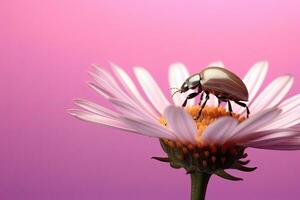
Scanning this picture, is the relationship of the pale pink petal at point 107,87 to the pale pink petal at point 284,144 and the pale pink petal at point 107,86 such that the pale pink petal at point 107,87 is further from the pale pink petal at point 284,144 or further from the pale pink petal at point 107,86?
the pale pink petal at point 284,144

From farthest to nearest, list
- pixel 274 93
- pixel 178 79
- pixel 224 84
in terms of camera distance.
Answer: pixel 178 79
pixel 274 93
pixel 224 84

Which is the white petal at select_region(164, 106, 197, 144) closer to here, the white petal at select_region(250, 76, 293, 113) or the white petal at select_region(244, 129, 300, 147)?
the white petal at select_region(244, 129, 300, 147)

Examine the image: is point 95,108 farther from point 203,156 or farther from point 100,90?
point 203,156

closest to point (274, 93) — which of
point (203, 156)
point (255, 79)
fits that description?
point (255, 79)

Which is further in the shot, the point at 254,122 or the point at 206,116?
the point at 206,116

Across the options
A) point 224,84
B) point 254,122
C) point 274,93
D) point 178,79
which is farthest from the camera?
point 178,79

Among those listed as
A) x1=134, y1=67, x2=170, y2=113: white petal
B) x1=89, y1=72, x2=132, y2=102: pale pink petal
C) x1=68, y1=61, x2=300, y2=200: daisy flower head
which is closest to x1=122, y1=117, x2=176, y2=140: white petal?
x1=68, y1=61, x2=300, y2=200: daisy flower head

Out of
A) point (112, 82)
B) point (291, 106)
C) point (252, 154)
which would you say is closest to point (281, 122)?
point (291, 106)
